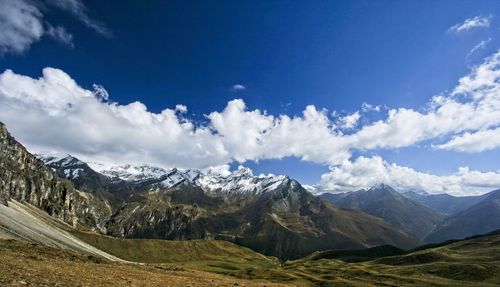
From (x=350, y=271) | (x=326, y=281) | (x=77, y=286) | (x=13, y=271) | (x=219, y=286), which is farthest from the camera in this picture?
Result: (x=350, y=271)

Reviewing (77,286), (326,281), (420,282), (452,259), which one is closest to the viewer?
(77,286)

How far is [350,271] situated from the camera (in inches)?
5906

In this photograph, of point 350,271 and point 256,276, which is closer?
point 256,276

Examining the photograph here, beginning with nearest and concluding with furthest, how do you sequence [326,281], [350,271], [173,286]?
[173,286], [326,281], [350,271]

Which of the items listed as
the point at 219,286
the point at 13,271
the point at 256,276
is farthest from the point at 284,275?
the point at 13,271

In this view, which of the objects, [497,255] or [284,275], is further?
[497,255]

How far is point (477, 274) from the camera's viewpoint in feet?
420

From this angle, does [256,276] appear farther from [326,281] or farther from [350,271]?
[350,271]

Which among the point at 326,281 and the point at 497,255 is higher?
the point at 497,255

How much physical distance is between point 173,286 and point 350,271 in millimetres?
132314

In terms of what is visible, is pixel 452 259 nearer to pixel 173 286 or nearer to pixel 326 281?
pixel 326 281

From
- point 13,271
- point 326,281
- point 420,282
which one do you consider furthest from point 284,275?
point 13,271

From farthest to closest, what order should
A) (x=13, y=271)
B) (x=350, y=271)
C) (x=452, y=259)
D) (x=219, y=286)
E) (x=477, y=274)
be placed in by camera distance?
(x=452, y=259) → (x=350, y=271) → (x=477, y=274) → (x=219, y=286) → (x=13, y=271)

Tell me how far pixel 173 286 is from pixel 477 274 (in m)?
131
